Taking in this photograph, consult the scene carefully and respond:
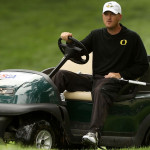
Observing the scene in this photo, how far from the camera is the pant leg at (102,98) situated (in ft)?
16.7

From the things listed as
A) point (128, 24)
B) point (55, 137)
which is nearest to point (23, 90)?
point (55, 137)

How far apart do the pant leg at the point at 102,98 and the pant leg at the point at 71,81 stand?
251mm

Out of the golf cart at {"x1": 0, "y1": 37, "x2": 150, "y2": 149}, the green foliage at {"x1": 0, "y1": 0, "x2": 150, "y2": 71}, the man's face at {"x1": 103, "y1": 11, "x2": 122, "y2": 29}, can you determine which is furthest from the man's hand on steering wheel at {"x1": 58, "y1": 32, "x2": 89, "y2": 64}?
the green foliage at {"x1": 0, "y1": 0, "x2": 150, "y2": 71}

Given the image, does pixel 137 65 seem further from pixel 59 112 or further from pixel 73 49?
pixel 59 112

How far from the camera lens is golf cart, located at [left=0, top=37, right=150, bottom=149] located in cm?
482

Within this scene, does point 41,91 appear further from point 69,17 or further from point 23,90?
point 69,17

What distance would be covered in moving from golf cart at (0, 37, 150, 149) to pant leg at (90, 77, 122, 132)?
123 mm

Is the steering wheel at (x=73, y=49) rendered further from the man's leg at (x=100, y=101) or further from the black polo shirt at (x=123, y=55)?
the man's leg at (x=100, y=101)

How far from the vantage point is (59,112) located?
5.00 metres

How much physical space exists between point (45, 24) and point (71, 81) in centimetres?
1499

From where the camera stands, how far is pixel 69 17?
21000 millimetres

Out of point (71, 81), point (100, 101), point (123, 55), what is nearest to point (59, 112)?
point (100, 101)

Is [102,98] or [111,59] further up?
[111,59]

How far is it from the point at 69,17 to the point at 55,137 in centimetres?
1617
